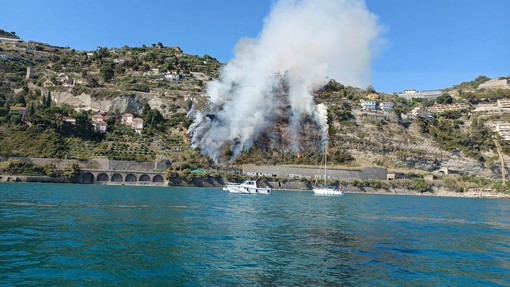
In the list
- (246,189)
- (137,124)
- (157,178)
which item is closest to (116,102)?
(137,124)

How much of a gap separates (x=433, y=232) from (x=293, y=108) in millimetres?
88394

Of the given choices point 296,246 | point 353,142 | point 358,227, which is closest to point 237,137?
point 353,142

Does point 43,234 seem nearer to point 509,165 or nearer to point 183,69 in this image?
point 509,165

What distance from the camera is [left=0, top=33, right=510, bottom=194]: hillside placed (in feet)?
258

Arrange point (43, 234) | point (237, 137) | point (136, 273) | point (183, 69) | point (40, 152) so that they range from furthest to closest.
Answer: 1. point (183, 69)
2. point (237, 137)
3. point (40, 152)
4. point (43, 234)
5. point (136, 273)

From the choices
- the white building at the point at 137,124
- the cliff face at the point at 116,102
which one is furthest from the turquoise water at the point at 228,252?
the cliff face at the point at 116,102

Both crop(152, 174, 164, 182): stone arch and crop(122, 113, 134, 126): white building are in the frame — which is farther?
crop(122, 113, 134, 126): white building

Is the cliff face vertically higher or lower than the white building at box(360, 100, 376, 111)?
lower

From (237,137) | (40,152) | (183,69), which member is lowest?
(40,152)

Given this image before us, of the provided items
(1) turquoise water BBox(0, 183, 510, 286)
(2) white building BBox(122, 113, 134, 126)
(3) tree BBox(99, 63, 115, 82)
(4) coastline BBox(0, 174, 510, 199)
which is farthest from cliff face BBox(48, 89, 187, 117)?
(1) turquoise water BBox(0, 183, 510, 286)

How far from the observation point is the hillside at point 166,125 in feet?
258

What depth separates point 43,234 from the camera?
16812 mm

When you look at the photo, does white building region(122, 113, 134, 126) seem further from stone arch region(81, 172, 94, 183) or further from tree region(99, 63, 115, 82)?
tree region(99, 63, 115, 82)

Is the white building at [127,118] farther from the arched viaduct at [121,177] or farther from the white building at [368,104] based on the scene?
the white building at [368,104]
